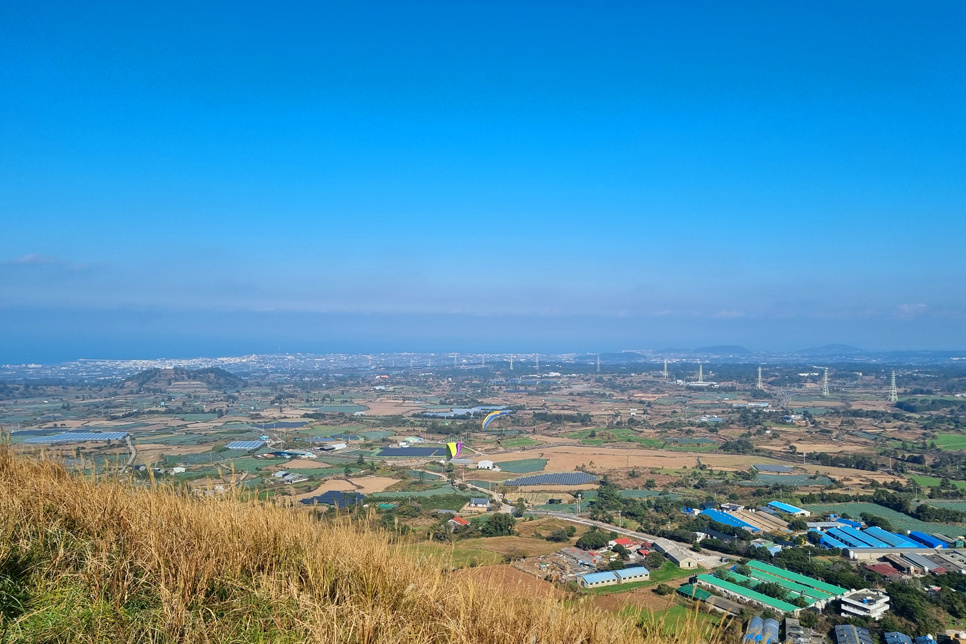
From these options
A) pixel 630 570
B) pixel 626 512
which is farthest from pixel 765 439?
pixel 630 570

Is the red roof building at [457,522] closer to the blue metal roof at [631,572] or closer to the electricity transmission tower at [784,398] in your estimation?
the blue metal roof at [631,572]

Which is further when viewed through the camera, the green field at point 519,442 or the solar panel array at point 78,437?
the green field at point 519,442

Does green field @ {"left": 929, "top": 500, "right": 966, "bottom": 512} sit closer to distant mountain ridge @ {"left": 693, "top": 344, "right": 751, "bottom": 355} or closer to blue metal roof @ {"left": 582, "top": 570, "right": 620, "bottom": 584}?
blue metal roof @ {"left": 582, "top": 570, "right": 620, "bottom": 584}

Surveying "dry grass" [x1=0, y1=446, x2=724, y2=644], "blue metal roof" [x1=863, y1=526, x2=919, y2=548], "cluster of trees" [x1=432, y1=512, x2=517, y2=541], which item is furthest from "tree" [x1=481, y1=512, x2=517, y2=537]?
"dry grass" [x1=0, y1=446, x2=724, y2=644]

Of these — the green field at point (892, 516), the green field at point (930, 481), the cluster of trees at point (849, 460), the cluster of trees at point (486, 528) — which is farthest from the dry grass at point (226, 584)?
the cluster of trees at point (849, 460)

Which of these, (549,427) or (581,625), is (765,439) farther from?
A: (581,625)

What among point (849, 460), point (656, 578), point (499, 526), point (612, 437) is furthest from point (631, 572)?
point (612, 437)
